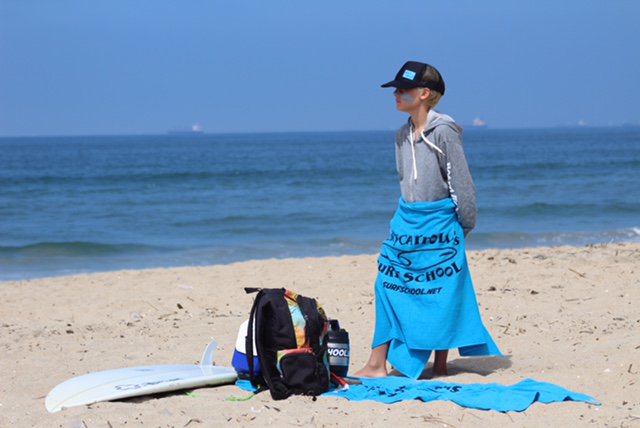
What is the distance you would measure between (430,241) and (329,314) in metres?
2.67

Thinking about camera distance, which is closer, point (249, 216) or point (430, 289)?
point (430, 289)

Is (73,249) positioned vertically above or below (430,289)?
below

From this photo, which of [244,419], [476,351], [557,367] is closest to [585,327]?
[557,367]

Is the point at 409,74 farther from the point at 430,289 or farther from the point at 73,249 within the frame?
the point at 73,249

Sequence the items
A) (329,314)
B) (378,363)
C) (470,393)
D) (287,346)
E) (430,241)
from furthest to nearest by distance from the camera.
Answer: (329,314)
(378,363)
(430,241)
(287,346)
(470,393)

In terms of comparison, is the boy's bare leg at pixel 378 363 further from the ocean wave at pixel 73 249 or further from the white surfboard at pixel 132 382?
the ocean wave at pixel 73 249

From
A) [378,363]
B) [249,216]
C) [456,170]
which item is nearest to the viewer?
[456,170]

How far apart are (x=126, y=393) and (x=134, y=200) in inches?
910

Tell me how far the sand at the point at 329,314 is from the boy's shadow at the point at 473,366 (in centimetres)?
1

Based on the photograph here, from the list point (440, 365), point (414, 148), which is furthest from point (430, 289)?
point (414, 148)

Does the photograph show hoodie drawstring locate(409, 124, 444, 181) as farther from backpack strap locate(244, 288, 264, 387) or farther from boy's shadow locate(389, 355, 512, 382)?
boy's shadow locate(389, 355, 512, 382)

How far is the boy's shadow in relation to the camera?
5.62 m

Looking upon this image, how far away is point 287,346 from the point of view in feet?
16.3

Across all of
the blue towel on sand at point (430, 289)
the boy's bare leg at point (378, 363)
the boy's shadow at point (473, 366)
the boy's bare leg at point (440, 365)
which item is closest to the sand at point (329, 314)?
the boy's shadow at point (473, 366)
